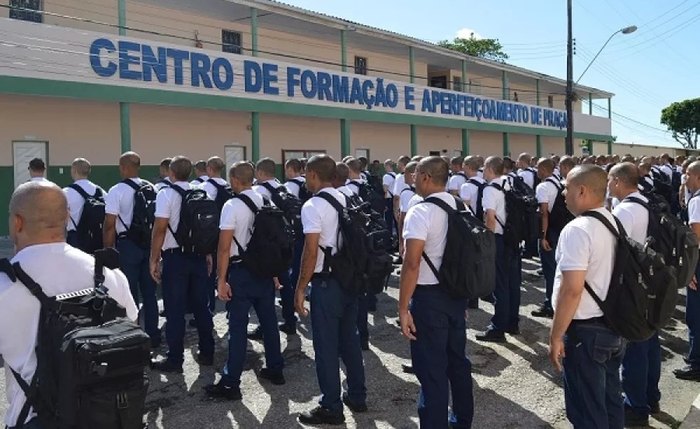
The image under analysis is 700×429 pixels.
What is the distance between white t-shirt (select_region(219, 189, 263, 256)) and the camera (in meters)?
4.91

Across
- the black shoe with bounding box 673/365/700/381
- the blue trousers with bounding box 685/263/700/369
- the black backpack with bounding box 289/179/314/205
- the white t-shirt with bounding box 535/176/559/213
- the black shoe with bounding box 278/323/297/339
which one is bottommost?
the black shoe with bounding box 673/365/700/381

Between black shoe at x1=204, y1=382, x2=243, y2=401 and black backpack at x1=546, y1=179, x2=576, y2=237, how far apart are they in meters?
4.40

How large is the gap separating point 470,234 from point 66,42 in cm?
1186

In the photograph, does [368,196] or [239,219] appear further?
[368,196]

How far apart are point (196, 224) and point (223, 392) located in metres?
1.40

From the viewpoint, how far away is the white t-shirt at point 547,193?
24.5ft

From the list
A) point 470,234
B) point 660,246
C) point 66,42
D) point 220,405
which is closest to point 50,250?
point 470,234

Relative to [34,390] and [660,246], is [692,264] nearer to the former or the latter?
[660,246]

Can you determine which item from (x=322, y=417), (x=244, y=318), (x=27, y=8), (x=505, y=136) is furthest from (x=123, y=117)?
(x=505, y=136)

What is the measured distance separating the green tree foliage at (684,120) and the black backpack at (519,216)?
2425 inches

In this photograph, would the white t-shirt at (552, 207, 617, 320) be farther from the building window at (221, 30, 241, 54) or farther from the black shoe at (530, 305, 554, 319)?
the building window at (221, 30, 241, 54)

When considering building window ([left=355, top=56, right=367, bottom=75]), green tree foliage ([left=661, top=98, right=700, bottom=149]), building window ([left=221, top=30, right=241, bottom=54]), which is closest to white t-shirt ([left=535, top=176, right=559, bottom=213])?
building window ([left=221, top=30, right=241, bottom=54])

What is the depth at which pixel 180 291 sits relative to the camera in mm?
5453

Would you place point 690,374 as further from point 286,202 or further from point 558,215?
point 286,202
